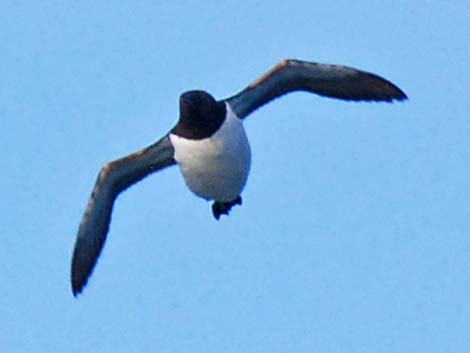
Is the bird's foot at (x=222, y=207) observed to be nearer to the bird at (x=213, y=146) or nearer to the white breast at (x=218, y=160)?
the bird at (x=213, y=146)

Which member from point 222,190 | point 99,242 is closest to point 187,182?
point 222,190

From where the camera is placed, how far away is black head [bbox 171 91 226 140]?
24.2m

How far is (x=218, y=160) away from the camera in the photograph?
24141 millimetres

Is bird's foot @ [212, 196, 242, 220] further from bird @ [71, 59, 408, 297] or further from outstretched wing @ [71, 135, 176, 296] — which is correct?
outstretched wing @ [71, 135, 176, 296]

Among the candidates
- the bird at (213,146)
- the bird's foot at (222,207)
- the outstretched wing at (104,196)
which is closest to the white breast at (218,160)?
the bird at (213,146)

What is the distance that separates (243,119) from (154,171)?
165 cm

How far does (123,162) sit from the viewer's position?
84.7 feet

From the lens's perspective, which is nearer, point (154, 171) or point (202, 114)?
point (202, 114)

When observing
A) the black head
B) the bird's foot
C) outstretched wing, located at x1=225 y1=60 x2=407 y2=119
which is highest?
outstretched wing, located at x1=225 y1=60 x2=407 y2=119

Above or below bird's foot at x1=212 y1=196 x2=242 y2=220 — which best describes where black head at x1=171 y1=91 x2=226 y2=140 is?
above

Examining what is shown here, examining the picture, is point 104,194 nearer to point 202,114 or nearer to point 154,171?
point 154,171

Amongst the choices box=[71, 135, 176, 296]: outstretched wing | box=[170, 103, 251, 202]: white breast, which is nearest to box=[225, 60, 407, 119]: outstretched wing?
box=[170, 103, 251, 202]: white breast

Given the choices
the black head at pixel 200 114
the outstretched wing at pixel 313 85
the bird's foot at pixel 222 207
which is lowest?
the bird's foot at pixel 222 207

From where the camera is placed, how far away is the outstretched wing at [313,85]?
25.0m
